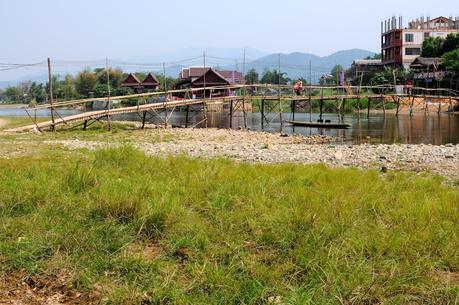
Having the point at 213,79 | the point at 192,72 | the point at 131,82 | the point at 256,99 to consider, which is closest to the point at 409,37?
the point at 213,79

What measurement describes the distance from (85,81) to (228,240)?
9143 centimetres

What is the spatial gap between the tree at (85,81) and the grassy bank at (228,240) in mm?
86353

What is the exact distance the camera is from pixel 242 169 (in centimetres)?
878

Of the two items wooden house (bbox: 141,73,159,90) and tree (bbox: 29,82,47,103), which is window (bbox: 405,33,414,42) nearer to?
wooden house (bbox: 141,73,159,90)

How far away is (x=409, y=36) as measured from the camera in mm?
71062

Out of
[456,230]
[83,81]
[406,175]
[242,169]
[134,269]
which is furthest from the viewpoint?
[83,81]

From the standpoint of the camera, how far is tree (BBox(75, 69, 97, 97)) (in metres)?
89.2

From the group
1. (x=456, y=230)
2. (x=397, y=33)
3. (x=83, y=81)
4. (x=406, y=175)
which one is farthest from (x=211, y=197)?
(x=83, y=81)

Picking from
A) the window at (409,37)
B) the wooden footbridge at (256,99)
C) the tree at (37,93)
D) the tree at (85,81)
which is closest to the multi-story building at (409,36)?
the window at (409,37)

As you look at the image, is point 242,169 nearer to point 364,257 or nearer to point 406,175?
point 406,175

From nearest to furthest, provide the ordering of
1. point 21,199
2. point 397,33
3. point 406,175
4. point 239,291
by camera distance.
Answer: point 239,291 < point 21,199 < point 406,175 < point 397,33

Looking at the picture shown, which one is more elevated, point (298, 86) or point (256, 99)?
point (298, 86)

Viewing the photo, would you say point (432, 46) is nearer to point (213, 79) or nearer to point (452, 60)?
point (452, 60)

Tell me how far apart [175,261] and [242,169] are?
4.40 meters
